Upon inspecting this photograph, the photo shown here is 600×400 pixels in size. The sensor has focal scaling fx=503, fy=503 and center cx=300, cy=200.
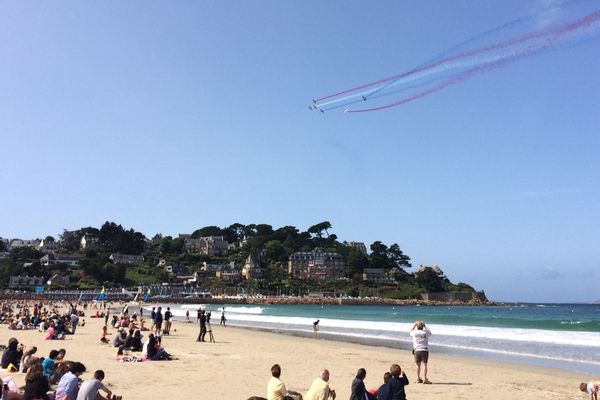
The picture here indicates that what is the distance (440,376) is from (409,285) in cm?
16027

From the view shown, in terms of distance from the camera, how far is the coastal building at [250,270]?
539ft

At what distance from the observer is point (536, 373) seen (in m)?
16.2

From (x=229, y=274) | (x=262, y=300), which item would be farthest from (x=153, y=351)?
(x=229, y=274)

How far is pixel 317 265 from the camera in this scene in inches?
6580

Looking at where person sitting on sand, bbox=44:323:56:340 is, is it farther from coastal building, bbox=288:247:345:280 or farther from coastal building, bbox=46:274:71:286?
coastal building, bbox=288:247:345:280

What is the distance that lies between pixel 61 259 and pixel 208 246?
51450mm

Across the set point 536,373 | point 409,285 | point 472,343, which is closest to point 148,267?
point 409,285

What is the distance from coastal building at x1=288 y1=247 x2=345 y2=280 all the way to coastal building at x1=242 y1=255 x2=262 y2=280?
1119 centimetres

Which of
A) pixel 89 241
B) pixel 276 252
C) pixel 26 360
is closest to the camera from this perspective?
pixel 26 360

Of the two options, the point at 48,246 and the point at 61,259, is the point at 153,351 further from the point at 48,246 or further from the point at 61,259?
the point at 48,246

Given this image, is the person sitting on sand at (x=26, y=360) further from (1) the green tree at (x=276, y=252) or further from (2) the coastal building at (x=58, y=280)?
(1) the green tree at (x=276, y=252)

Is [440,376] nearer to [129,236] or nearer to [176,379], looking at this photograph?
[176,379]

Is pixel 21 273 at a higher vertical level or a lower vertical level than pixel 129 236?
lower

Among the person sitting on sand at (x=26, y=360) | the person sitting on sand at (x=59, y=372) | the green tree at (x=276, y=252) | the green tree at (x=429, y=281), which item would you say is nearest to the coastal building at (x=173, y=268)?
the green tree at (x=276, y=252)
